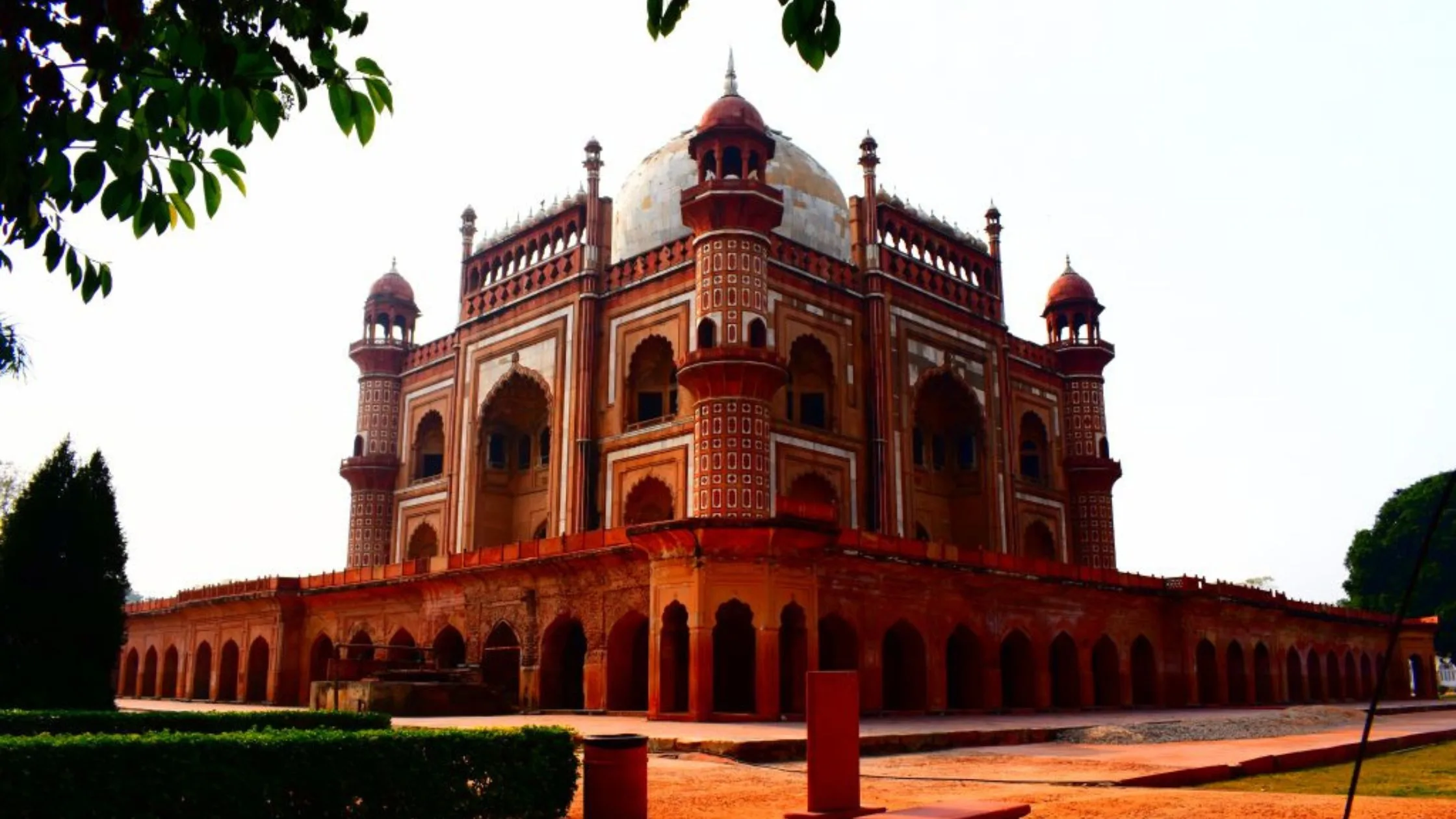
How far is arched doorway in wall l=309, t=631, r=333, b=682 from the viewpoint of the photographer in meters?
27.0

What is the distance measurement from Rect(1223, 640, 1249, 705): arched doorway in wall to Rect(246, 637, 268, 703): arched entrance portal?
22379mm

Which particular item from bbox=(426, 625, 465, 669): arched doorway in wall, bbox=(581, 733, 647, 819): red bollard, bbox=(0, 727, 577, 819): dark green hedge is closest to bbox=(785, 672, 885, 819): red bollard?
bbox=(581, 733, 647, 819): red bollard

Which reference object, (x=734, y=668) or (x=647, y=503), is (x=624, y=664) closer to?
(x=734, y=668)

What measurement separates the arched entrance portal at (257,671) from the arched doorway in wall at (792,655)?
14270 mm

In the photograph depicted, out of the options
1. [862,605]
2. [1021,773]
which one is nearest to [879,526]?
[862,605]

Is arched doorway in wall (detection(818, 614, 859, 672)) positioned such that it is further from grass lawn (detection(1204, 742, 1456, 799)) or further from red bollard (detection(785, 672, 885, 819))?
red bollard (detection(785, 672, 885, 819))

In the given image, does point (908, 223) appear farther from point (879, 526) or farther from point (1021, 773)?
point (1021, 773)

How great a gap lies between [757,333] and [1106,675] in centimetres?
1083

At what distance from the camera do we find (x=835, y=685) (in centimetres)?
780

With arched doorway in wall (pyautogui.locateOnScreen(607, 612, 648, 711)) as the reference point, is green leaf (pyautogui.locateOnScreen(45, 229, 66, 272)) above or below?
above

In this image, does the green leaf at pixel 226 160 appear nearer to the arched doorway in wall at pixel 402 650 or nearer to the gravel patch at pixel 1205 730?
the gravel patch at pixel 1205 730

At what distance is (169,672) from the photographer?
3172 cm

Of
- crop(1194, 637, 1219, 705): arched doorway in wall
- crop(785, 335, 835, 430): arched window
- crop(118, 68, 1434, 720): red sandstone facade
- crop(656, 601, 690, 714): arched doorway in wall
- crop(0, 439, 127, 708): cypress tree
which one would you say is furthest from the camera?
crop(1194, 637, 1219, 705): arched doorway in wall

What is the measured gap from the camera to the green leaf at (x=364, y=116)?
3447 millimetres
